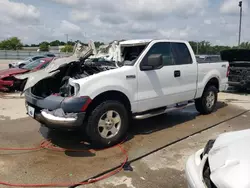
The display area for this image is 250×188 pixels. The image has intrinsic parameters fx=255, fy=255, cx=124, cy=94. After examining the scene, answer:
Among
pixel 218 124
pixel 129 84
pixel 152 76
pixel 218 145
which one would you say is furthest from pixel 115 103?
pixel 218 124

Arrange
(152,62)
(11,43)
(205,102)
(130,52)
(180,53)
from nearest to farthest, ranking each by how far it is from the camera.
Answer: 1. (152,62)
2. (180,53)
3. (130,52)
4. (205,102)
5. (11,43)

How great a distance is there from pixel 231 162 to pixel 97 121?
248 cm

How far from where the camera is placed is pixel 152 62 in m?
4.53

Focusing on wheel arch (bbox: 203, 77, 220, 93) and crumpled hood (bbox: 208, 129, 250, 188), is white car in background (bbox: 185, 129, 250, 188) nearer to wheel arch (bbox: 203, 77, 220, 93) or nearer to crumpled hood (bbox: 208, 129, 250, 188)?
crumpled hood (bbox: 208, 129, 250, 188)

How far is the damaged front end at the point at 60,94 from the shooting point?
12.8 feet

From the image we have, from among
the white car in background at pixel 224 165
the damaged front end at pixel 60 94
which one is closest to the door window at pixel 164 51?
the damaged front end at pixel 60 94

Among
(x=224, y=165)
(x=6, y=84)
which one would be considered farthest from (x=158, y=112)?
(x=6, y=84)

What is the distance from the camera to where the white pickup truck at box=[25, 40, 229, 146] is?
398cm

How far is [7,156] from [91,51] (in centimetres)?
229

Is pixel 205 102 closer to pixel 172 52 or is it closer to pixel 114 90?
pixel 172 52

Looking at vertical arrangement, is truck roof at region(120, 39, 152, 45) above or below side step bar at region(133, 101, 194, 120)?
above

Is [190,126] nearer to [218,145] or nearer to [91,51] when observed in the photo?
[91,51]

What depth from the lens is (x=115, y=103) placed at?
432cm

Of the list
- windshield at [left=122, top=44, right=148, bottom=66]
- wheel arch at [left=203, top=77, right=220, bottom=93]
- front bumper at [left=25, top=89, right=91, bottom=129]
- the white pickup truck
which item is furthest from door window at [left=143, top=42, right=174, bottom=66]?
front bumper at [left=25, top=89, right=91, bottom=129]
